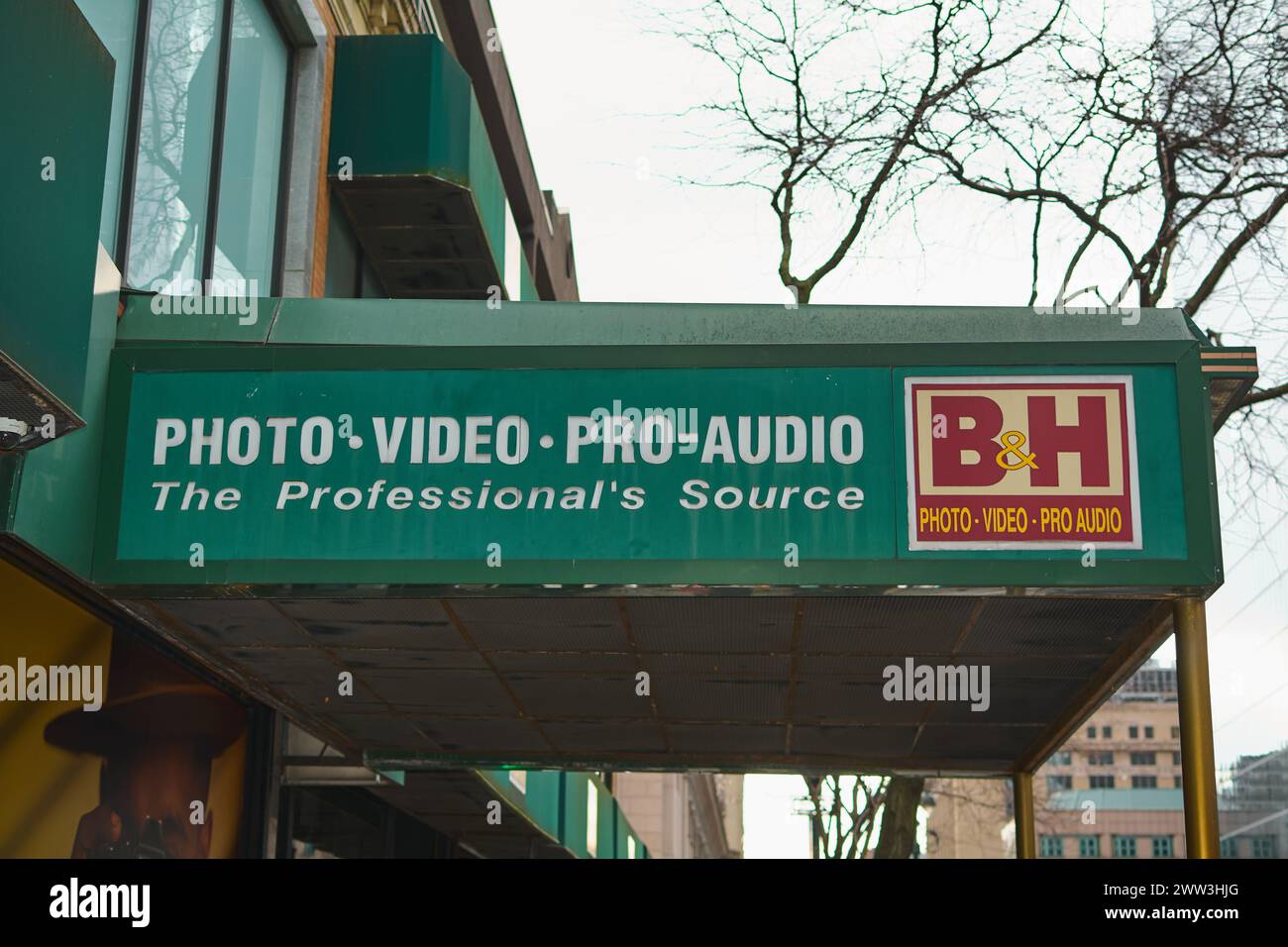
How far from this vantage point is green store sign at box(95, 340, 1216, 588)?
7707 mm

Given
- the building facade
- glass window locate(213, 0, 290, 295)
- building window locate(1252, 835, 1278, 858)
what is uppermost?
the building facade

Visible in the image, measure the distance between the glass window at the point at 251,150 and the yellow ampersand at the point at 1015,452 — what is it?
20.9 ft

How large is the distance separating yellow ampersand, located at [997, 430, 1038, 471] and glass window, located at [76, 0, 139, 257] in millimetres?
5565

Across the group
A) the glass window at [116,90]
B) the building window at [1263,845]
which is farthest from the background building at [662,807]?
the building window at [1263,845]

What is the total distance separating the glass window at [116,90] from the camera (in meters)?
9.59

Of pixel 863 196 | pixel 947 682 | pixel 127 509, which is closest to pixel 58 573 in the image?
pixel 127 509

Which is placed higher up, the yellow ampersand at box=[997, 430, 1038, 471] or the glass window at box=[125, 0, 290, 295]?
the glass window at box=[125, 0, 290, 295]

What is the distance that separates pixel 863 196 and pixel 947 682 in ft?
32.8

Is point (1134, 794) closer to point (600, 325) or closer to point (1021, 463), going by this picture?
point (1021, 463)

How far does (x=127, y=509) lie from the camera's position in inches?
310

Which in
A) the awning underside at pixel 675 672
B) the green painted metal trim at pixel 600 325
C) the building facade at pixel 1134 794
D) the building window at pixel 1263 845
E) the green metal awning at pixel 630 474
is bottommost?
the awning underside at pixel 675 672

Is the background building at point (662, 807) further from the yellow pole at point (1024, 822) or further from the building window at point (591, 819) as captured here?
the yellow pole at point (1024, 822)

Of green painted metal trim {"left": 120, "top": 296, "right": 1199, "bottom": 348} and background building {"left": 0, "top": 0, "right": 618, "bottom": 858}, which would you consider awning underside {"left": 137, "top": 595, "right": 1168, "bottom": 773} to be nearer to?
background building {"left": 0, "top": 0, "right": 618, "bottom": 858}

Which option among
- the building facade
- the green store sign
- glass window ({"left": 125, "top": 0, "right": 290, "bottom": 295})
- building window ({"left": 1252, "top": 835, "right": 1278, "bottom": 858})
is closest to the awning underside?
the green store sign
